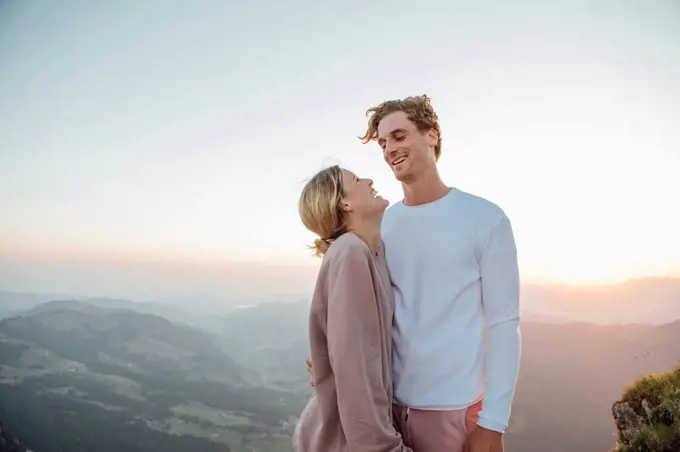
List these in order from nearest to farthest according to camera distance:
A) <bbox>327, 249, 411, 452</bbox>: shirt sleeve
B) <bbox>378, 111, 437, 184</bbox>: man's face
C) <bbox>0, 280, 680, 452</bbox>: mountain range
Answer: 1. <bbox>327, 249, 411, 452</bbox>: shirt sleeve
2. <bbox>378, 111, 437, 184</bbox>: man's face
3. <bbox>0, 280, 680, 452</bbox>: mountain range

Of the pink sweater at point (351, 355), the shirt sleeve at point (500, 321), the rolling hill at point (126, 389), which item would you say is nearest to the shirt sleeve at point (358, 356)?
the pink sweater at point (351, 355)

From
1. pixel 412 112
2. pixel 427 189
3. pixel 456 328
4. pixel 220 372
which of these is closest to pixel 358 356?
pixel 456 328

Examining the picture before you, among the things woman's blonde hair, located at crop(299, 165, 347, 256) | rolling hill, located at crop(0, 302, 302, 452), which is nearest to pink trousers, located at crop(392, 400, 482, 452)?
woman's blonde hair, located at crop(299, 165, 347, 256)

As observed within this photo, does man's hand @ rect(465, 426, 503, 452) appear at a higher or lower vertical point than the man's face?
lower

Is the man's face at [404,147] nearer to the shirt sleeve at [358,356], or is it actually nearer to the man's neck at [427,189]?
the man's neck at [427,189]

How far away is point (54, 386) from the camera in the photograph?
79.0 feet

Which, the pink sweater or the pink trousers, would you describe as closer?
the pink sweater

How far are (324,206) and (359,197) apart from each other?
0.11 meters

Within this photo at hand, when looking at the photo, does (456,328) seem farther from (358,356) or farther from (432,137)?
(432,137)

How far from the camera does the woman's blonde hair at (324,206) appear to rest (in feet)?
4.69

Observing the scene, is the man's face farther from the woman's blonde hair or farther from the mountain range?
the mountain range

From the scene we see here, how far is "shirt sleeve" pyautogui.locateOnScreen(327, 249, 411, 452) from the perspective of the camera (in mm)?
1199

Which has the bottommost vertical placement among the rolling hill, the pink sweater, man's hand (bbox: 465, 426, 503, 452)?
the rolling hill

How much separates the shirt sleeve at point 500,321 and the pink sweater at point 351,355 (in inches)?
11.7
